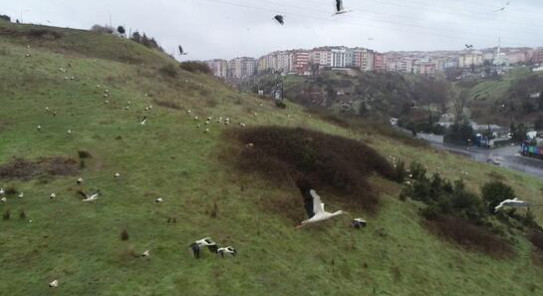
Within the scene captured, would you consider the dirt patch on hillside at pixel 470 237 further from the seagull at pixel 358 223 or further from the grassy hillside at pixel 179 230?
the seagull at pixel 358 223

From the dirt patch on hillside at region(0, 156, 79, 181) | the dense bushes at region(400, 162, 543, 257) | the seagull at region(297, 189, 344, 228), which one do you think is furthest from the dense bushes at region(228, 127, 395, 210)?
the dirt patch on hillside at region(0, 156, 79, 181)

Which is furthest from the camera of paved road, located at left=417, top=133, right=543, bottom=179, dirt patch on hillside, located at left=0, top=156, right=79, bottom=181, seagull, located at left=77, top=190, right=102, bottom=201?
paved road, located at left=417, top=133, right=543, bottom=179

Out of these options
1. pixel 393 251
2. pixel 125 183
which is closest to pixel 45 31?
pixel 125 183

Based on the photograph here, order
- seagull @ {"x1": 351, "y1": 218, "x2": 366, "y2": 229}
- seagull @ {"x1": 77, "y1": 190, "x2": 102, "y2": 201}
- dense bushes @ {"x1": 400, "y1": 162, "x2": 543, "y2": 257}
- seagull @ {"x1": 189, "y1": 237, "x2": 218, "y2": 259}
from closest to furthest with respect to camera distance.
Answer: seagull @ {"x1": 189, "y1": 237, "x2": 218, "y2": 259}, seagull @ {"x1": 77, "y1": 190, "x2": 102, "y2": 201}, seagull @ {"x1": 351, "y1": 218, "x2": 366, "y2": 229}, dense bushes @ {"x1": 400, "y1": 162, "x2": 543, "y2": 257}

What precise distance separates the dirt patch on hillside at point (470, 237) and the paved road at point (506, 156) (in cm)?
4955

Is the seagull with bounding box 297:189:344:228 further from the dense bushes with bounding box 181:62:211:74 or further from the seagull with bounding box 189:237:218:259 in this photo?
the dense bushes with bounding box 181:62:211:74

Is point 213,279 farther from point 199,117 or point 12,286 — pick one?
point 199,117

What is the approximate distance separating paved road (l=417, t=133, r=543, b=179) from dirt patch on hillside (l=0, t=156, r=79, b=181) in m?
61.1

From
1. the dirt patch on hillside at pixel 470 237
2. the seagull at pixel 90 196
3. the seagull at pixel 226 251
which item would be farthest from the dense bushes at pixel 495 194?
the seagull at pixel 90 196

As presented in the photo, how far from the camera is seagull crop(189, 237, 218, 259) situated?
1505cm

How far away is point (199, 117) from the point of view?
104ft

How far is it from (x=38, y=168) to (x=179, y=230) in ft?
27.1

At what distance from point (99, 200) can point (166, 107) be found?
16237mm

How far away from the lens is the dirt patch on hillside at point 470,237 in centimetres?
2145
